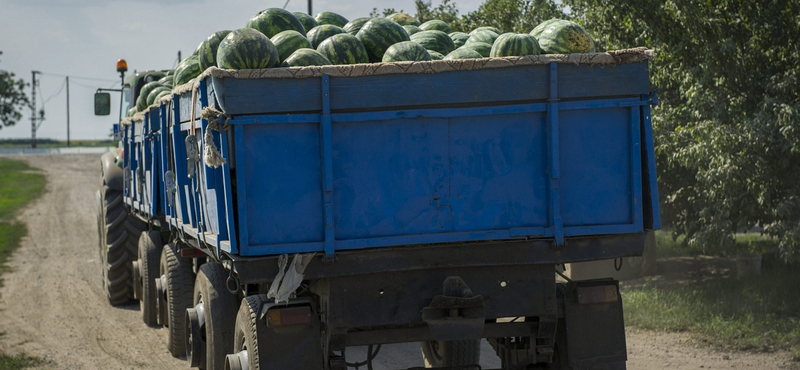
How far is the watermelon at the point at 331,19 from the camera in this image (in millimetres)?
7664

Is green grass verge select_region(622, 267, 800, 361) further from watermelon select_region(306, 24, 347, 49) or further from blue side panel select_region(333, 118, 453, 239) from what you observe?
watermelon select_region(306, 24, 347, 49)

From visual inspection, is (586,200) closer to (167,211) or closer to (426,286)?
(426,286)

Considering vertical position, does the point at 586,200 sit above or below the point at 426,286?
above

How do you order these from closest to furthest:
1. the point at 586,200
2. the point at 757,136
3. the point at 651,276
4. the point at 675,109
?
1. the point at 586,200
2. the point at 757,136
3. the point at 675,109
4. the point at 651,276

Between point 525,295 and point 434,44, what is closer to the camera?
point 525,295

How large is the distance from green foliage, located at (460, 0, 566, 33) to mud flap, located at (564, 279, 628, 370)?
29.3ft

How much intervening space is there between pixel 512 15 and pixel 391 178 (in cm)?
1100

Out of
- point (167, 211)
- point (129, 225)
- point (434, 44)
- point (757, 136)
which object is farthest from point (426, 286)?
point (129, 225)

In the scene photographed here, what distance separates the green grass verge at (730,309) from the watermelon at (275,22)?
5.07m

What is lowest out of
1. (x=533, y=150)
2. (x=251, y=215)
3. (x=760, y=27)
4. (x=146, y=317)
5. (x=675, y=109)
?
(x=146, y=317)

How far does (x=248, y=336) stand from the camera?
5.45 metres

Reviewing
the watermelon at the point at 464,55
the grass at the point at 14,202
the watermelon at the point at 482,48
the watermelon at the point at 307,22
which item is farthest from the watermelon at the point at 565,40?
the grass at the point at 14,202

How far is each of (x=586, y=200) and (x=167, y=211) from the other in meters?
4.21

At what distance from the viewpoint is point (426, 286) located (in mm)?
5402
